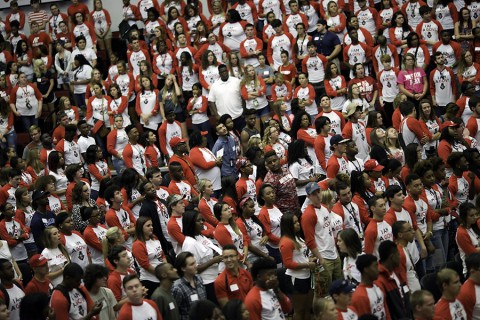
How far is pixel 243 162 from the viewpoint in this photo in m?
12.4

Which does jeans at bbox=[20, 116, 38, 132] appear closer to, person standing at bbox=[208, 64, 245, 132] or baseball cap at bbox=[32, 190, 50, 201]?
person standing at bbox=[208, 64, 245, 132]

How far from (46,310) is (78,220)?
3.32 metres

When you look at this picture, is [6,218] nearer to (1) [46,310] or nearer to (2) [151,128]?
(1) [46,310]

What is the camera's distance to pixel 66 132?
48.6ft

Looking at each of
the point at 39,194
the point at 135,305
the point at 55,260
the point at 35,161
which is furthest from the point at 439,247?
the point at 35,161

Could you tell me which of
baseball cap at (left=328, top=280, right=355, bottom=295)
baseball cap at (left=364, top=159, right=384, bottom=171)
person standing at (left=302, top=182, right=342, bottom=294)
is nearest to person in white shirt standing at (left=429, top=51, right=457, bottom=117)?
baseball cap at (left=364, top=159, right=384, bottom=171)

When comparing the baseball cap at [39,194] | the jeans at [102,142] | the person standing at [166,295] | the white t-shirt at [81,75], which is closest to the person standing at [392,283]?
the person standing at [166,295]

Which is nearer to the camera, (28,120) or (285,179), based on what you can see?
(285,179)

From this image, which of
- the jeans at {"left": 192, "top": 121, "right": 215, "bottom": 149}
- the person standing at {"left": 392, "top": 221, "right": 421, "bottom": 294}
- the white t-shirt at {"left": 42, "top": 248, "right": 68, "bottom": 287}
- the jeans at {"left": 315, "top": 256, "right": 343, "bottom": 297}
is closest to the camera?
the person standing at {"left": 392, "top": 221, "right": 421, "bottom": 294}

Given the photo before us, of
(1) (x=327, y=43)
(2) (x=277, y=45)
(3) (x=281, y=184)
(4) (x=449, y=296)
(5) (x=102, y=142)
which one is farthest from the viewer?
(1) (x=327, y=43)

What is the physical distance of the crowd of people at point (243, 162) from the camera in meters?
9.09

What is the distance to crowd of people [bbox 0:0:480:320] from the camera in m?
9.09

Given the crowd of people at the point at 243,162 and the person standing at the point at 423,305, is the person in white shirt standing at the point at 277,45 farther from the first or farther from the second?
the person standing at the point at 423,305

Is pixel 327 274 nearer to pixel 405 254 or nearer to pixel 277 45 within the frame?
pixel 405 254
